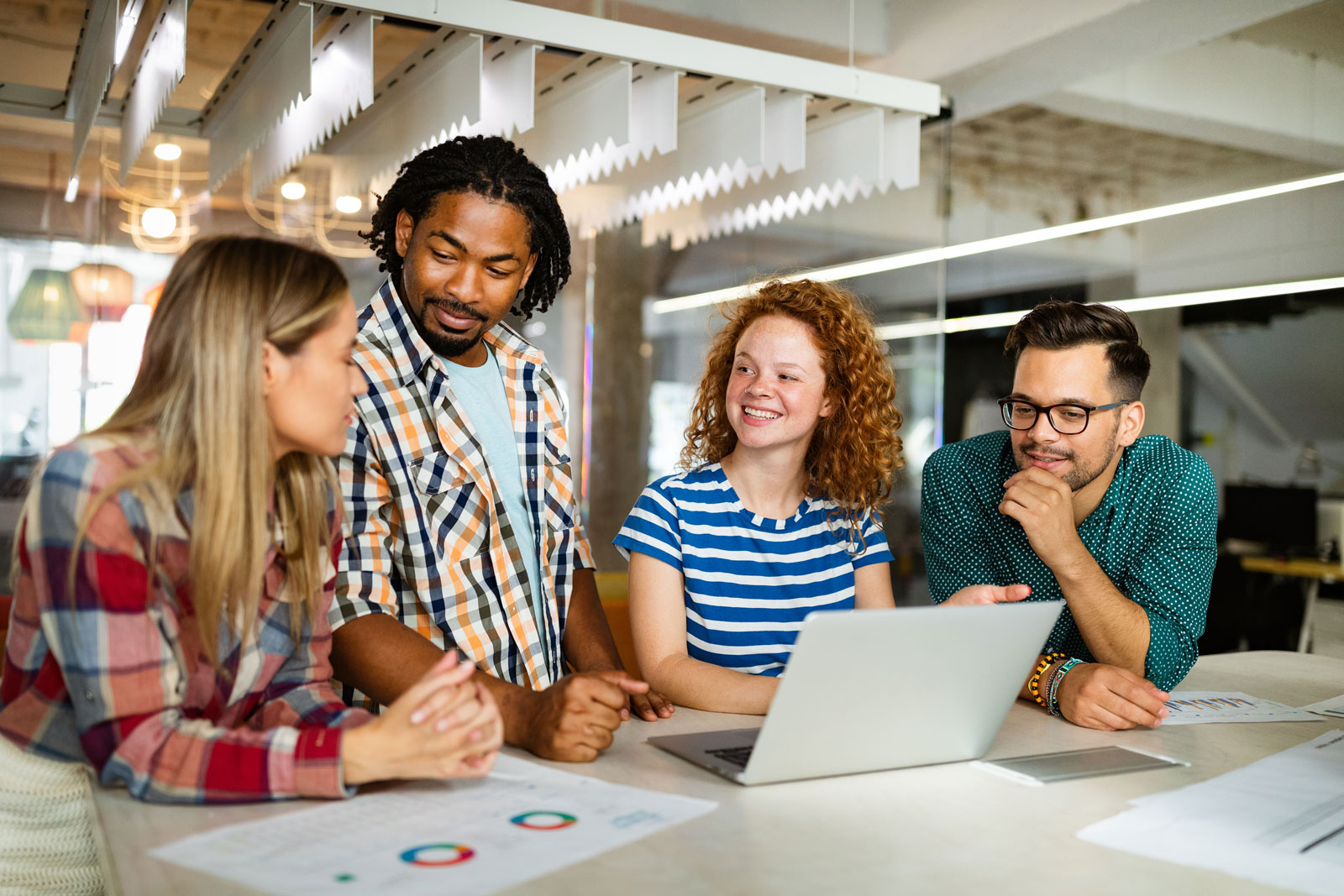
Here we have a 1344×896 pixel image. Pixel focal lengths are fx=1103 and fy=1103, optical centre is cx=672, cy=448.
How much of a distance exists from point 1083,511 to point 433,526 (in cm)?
123

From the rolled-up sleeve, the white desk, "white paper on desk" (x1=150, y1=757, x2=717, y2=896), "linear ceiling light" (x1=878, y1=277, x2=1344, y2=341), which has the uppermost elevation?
"linear ceiling light" (x1=878, y1=277, x2=1344, y2=341)

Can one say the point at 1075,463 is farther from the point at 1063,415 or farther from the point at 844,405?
the point at 844,405

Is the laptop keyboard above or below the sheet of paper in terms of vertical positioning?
above

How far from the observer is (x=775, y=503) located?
6.81 ft

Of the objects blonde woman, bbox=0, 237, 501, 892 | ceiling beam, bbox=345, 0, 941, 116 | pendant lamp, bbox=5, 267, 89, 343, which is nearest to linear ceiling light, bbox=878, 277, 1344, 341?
ceiling beam, bbox=345, 0, 941, 116

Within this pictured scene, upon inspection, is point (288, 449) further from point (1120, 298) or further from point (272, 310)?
point (1120, 298)

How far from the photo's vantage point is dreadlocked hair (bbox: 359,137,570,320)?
6.17 ft

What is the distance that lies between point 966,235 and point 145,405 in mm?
4602

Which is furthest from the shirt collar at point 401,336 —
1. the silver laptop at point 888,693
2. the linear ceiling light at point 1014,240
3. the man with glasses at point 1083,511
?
the linear ceiling light at point 1014,240

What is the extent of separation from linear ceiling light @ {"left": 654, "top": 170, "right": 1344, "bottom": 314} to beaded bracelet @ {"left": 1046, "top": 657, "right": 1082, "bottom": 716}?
7.29ft

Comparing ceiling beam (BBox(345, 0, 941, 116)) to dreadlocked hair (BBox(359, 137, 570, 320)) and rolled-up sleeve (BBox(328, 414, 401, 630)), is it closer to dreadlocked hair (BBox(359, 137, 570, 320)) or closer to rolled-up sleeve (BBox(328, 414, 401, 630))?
dreadlocked hair (BBox(359, 137, 570, 320))

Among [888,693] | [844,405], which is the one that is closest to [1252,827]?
[888,693]

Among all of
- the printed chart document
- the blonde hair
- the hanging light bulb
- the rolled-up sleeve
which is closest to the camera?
the printed chart document

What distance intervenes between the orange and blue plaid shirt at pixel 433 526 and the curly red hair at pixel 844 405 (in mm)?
533
